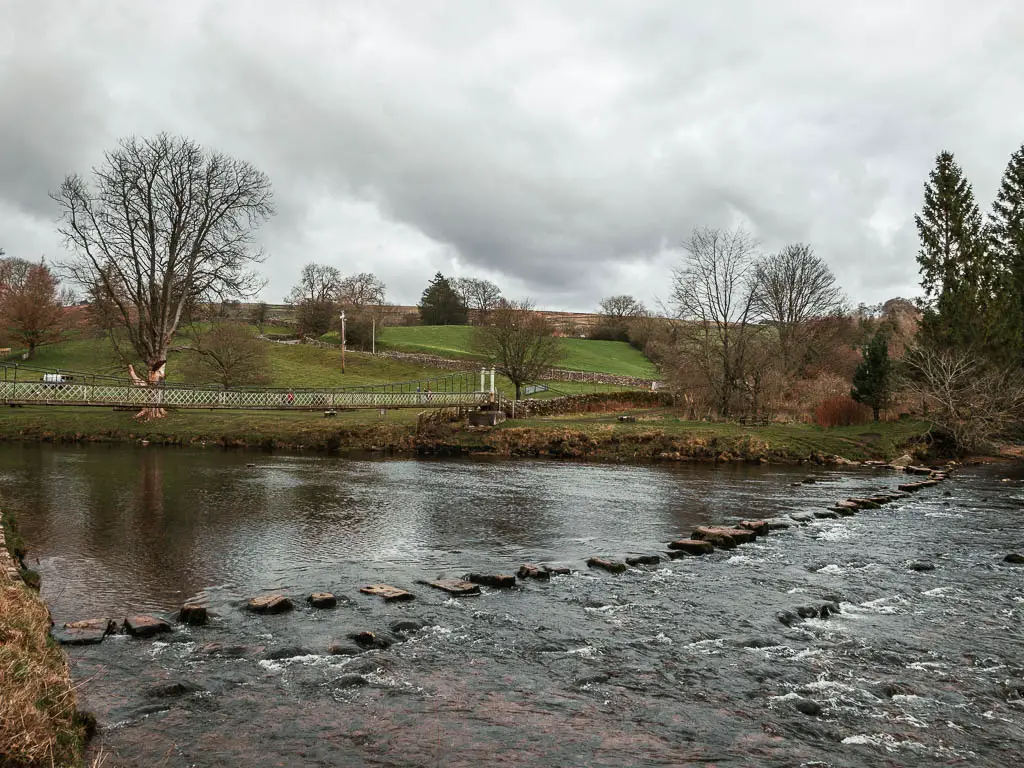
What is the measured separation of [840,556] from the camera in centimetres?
1204

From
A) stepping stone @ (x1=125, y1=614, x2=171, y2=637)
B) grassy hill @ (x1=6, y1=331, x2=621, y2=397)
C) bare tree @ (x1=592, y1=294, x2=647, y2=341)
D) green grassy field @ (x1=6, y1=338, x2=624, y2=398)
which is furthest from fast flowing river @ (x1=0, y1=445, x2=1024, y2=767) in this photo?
bare tree @ (x1=592, y1=294, x2=647, y2=341)

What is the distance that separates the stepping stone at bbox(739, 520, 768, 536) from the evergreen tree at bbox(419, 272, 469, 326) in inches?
3382

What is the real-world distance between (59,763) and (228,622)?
404cm

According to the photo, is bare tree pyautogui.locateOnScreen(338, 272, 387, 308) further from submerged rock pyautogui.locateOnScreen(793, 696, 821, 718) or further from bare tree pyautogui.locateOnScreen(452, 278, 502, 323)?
submerged rock pyautogui.locateOnScreen(793, 696, 821, 718)

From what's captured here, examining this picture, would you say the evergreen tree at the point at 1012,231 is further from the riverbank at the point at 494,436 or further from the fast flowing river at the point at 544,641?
the fast flowing river at the point at 544,641

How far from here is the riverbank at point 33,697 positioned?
4.07 metres

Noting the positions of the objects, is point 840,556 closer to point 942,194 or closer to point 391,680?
point 391,680

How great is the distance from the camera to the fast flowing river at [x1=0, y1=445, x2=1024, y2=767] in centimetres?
542

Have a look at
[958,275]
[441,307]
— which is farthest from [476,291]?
[958,275]

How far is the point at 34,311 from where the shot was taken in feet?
198

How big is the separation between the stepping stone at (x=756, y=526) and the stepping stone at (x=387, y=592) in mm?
7903

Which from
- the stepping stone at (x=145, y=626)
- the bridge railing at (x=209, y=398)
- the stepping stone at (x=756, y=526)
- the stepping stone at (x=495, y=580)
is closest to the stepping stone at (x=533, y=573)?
the stepping stone at (x=495, y=580)

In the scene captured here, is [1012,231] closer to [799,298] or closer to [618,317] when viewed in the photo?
[799,298]

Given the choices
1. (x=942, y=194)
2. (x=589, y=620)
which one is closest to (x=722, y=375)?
(x=942, y=194)
